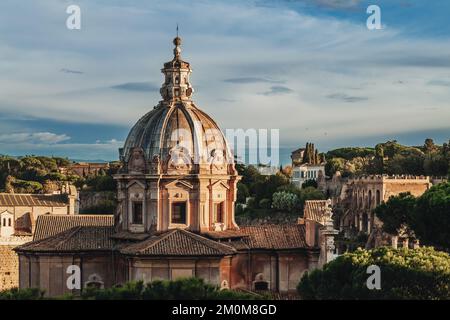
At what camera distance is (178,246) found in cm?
3031

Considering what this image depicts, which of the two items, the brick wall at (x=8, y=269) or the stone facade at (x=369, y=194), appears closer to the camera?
the brick wall at (x=8, y=269)

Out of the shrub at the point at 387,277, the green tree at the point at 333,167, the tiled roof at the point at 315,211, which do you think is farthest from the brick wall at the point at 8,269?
the green tree at the point at 333,167

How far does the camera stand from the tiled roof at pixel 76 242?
32.3m

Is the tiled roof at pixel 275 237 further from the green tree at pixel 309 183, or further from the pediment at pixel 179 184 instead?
the green tree at pixel 309 183

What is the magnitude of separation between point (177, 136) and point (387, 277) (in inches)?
370

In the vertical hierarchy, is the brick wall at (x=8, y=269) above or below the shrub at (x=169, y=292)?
below

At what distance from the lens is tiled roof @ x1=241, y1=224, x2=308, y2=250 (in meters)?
32.8

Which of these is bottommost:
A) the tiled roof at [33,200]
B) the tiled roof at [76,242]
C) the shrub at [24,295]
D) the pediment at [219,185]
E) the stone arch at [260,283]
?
the stone arch at [260,283]

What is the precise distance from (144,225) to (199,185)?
7.91 feet

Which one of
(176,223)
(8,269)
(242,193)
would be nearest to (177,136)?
(176,223)

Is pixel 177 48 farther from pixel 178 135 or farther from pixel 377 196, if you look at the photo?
pixel 377 196

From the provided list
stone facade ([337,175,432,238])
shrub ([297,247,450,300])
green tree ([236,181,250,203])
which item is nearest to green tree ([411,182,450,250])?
shrub ([297,247,450,300])

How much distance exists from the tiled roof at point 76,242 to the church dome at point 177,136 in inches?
113

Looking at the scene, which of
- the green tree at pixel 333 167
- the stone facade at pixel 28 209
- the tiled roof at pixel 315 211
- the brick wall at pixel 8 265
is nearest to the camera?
the tiled roof at pixel 315 211
